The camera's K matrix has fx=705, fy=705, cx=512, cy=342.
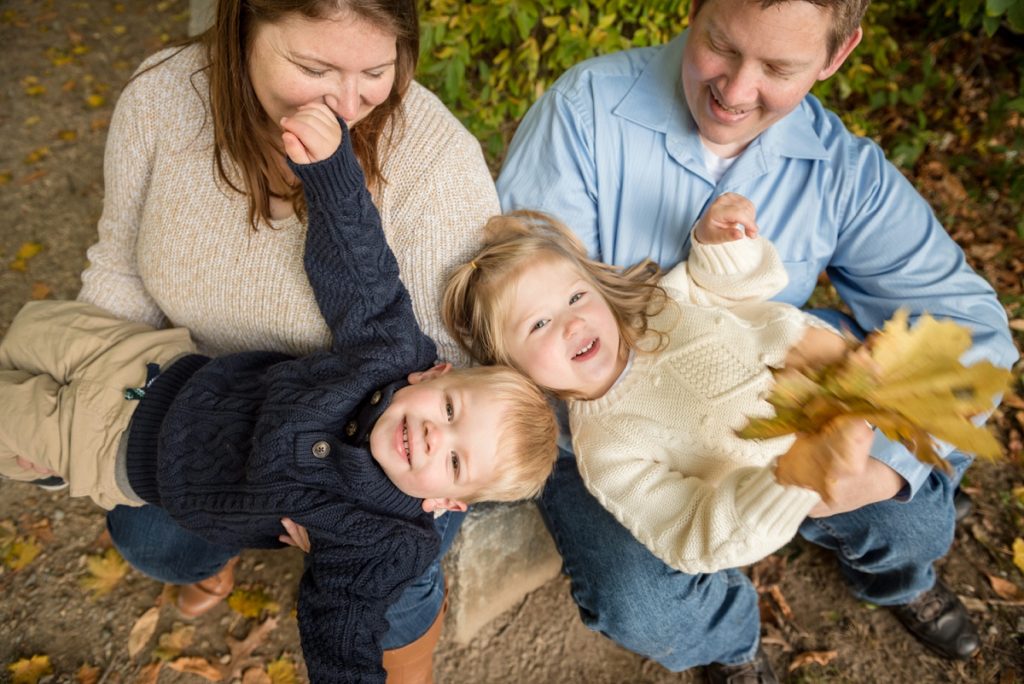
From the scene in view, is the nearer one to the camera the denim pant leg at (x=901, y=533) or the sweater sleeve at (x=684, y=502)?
the sweater sleeve at (x=684, y=502)

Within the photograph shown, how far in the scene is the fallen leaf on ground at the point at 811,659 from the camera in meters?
2.83

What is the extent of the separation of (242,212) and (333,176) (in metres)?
0.46

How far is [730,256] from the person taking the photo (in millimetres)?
2260

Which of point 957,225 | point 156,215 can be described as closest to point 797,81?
point 156,215

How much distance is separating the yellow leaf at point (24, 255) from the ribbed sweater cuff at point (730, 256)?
153 inches

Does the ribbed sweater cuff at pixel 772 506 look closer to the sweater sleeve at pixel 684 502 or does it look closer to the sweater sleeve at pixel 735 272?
the sweater sleeve at pixel 684 502

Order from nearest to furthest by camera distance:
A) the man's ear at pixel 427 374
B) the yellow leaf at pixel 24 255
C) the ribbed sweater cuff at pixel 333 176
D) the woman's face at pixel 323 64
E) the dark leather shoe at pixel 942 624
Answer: the woman's face at pixel 323 64 → the ribbed sweater cuff at pixel 333 176 → the man's ear at pixel 427 374 → the dark leather shoe at pixel 942 624 → the yellow leaf at pixel 24 255

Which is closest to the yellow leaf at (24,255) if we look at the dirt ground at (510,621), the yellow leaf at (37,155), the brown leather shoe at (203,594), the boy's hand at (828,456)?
the yellow leaf at (37,155)

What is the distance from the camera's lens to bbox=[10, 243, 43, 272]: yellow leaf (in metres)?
4.11

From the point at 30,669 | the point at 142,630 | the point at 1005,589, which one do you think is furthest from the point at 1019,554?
the point at 30,669

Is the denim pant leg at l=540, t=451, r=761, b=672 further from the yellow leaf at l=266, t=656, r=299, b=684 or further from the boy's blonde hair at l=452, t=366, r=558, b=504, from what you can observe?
the yellow leaf at l=266, t=656, r=299, b=684

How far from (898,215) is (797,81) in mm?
692

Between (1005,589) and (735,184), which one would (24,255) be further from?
(1005,589)

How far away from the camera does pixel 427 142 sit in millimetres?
2188
